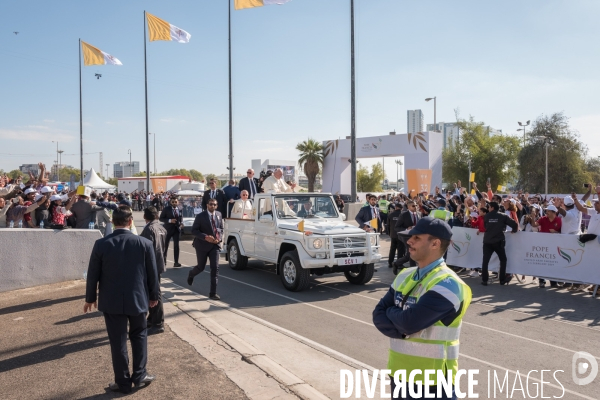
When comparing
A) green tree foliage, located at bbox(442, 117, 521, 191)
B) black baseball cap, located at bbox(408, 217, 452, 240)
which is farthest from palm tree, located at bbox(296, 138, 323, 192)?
black baseball cap, located at bbox(408, 217, 452, 240)

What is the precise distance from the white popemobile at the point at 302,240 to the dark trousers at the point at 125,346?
209 inches

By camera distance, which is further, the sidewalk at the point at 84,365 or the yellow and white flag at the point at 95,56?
the yellow and white flag at the point at 95,56

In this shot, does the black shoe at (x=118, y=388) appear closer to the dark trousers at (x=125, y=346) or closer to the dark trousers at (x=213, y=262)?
the dark trousers at (x=125, y=346)

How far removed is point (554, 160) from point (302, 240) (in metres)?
38.6

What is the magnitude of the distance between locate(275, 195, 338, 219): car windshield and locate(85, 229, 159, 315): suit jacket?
6592 millimetres

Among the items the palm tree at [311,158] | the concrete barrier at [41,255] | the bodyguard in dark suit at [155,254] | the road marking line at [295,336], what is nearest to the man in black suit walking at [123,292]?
the bodyguard in dark suit at [155,254]

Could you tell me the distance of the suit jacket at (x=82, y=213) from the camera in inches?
438

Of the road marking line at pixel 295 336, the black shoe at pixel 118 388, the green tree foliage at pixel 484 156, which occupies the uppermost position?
the green tree foliage at pixel 484 156

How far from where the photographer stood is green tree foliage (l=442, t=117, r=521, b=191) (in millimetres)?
45812

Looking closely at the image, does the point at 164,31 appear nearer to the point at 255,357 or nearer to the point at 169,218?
the point at 169,218

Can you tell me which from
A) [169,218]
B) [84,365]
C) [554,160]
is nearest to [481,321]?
[84,365]

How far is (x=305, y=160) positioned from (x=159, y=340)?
41.4 m

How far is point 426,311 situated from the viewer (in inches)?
104

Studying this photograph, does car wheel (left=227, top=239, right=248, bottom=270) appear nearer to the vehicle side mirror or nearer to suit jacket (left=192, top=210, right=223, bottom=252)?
the vehicle side mirror
